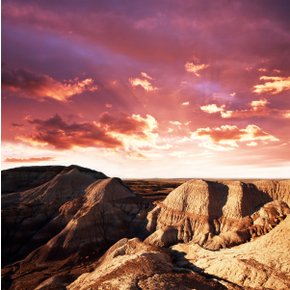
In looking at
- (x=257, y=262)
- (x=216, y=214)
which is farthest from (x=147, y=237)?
(x=257, y=262)

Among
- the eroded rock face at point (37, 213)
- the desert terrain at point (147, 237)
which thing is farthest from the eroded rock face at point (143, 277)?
the eroded rock face at point (37, 213)

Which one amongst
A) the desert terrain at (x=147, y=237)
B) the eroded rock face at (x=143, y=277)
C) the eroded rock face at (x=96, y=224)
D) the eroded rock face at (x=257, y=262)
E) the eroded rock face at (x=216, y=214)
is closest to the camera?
the eroded rock face at (x=143, y=277)

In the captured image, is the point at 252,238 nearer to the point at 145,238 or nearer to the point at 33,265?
the point at 145,238

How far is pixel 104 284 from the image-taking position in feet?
90.7

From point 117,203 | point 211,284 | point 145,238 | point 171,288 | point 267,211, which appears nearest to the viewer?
point 171,288

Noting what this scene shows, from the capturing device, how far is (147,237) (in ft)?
162

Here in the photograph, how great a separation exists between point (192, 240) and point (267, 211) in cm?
1019

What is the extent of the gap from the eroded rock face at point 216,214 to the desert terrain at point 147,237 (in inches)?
5.3

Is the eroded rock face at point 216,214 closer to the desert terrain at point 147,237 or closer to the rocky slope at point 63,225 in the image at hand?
the desert terrain at point 147,237

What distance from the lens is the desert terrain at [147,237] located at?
29.0 meters

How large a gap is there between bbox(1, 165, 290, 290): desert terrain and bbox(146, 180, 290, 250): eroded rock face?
134mm

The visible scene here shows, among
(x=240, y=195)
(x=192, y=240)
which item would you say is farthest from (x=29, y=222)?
(x=240, y=195)

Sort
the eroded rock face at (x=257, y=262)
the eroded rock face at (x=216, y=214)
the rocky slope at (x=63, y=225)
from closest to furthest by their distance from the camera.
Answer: the eroded rock face at (x=257, y=262) < the eroded rock face at (x=216, y=214) < the rocky slope at (x=63, y=225)

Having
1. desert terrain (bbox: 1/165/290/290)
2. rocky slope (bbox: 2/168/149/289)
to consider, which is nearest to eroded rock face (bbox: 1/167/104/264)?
rocky slope (bbox: 2/168/149/289)
